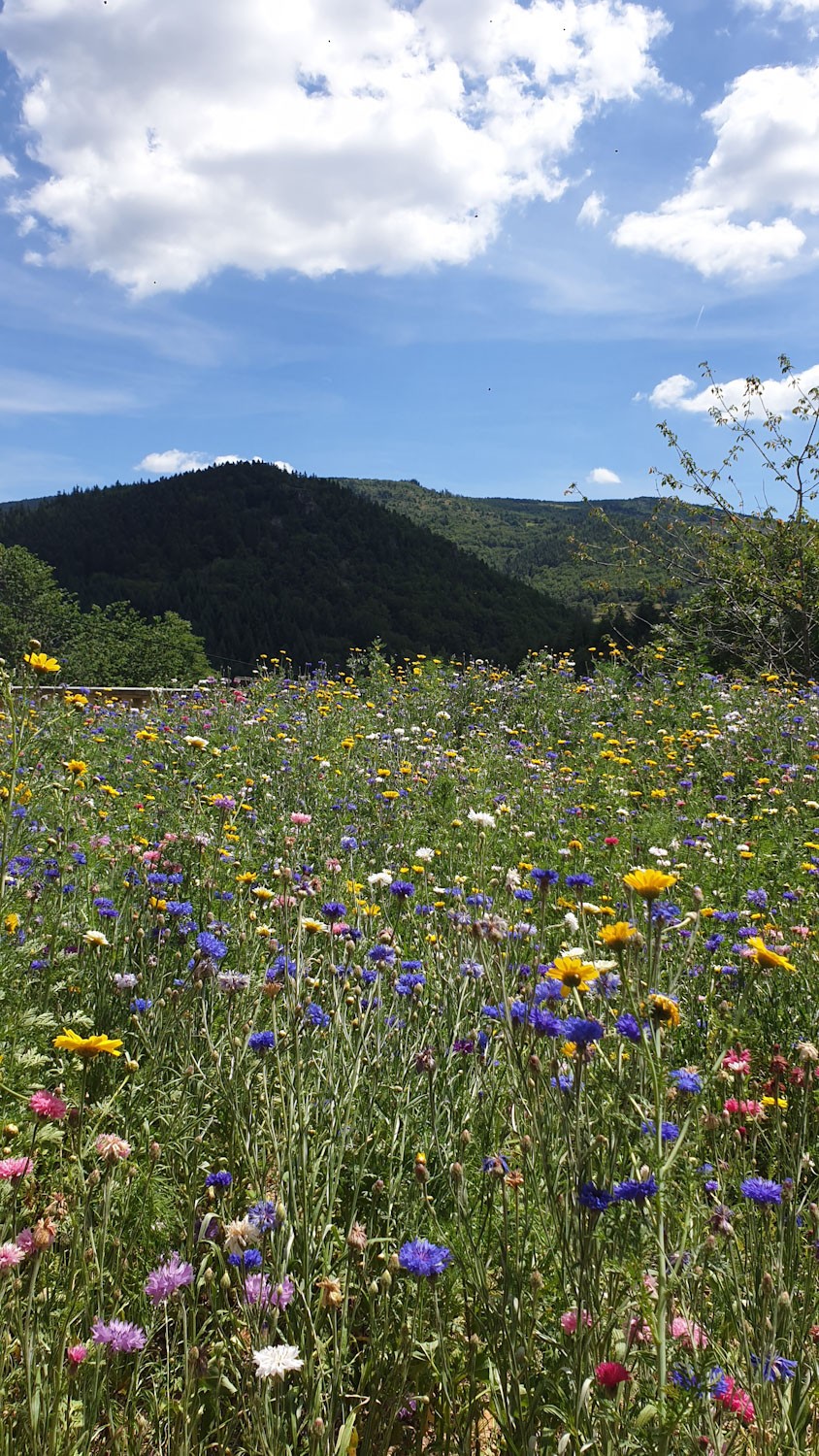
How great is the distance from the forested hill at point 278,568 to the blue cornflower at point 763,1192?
87.7 feet

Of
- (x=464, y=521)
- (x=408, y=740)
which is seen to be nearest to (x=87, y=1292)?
(x=408, y=740)

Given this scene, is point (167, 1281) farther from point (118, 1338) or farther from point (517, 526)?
point (517, 526)

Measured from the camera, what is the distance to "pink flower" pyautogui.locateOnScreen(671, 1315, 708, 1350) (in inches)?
51.4

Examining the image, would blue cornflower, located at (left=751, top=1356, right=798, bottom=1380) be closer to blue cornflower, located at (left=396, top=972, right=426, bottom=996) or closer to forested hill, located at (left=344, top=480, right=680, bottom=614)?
blue cornflower, located at (left=396, top=972, right=426, bottom=996)

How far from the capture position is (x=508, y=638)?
4341 cm

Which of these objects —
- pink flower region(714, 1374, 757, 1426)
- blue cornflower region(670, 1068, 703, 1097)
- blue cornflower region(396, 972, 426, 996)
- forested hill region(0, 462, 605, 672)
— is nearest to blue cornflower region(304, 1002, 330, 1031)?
blue cornflower region(396, 972, 426, 996)

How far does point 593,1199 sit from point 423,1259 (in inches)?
15.3

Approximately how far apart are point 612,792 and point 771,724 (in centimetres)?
231

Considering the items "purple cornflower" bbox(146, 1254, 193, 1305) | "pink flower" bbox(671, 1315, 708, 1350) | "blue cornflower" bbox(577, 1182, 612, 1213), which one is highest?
"blue cornflower" bbox(577, 1182, 612, 1213)

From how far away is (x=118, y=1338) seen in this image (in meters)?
1.22

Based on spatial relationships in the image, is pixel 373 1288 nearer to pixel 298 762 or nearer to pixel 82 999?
pixel 82 999

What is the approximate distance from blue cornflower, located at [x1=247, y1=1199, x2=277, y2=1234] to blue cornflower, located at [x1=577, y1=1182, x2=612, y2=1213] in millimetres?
562

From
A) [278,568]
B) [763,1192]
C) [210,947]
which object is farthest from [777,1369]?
[278,568]

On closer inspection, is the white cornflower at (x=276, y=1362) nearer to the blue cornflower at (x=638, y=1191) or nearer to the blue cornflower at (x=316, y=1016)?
the blue cornflower at (x=638, y=1191)
